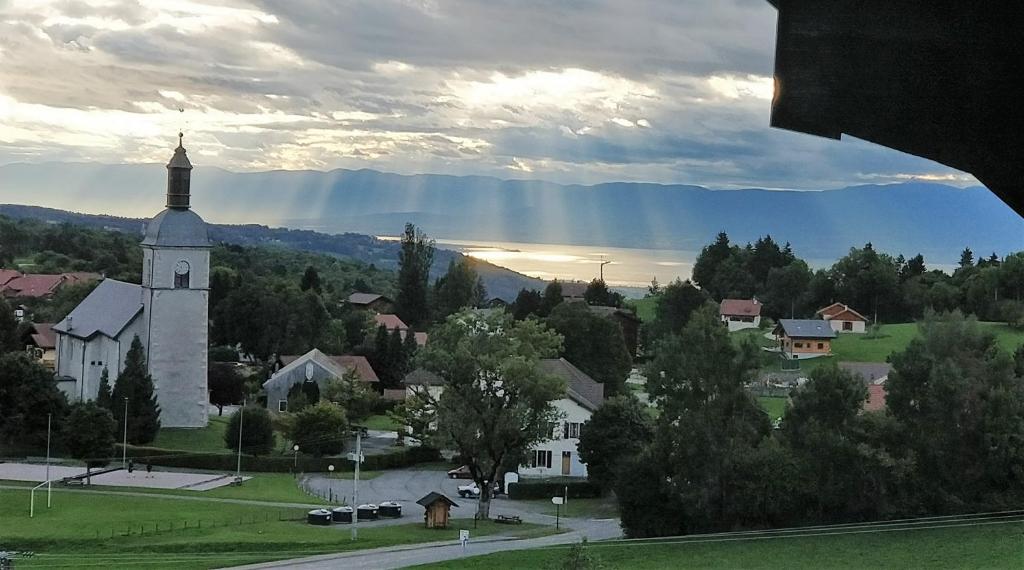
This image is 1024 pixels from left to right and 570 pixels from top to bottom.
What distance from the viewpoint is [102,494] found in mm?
36156

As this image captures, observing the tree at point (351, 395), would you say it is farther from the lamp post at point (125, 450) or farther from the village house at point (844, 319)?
the village house at point (844, 319)

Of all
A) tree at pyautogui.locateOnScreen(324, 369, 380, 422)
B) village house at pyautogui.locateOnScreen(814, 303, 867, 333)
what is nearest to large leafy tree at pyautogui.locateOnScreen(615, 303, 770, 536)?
tree at pyautogui.locateOnScreen(324, 369, 380, 422)

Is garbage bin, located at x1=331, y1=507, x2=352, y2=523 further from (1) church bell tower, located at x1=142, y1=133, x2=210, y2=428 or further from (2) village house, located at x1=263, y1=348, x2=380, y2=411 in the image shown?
(2) village house, located at x1=263, y1=348, x2=380, y2=411

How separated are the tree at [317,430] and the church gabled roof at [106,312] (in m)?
11.9

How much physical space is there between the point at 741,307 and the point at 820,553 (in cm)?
6054

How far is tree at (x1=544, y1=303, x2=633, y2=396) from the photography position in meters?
57.8

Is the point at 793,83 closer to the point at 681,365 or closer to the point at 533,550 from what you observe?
the point at 533,550

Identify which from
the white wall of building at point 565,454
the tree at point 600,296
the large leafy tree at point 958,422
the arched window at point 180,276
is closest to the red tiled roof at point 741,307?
the tree at point 600,296

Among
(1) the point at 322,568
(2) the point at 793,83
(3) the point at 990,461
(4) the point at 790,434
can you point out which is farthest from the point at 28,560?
(2) the point at 793,83

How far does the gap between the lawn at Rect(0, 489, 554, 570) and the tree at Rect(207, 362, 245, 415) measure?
22071 mm

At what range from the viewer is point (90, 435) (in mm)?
42594

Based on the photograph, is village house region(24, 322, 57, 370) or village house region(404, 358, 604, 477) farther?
village house region(24, 322, 57, 370)

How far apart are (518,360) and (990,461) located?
14.1 meters

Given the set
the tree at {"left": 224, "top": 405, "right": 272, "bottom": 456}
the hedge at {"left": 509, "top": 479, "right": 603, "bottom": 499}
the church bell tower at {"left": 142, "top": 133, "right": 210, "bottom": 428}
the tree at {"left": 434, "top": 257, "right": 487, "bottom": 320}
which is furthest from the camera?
the tree at {"left": 434, "top": 257, "right": 487, "bottom": 320}
